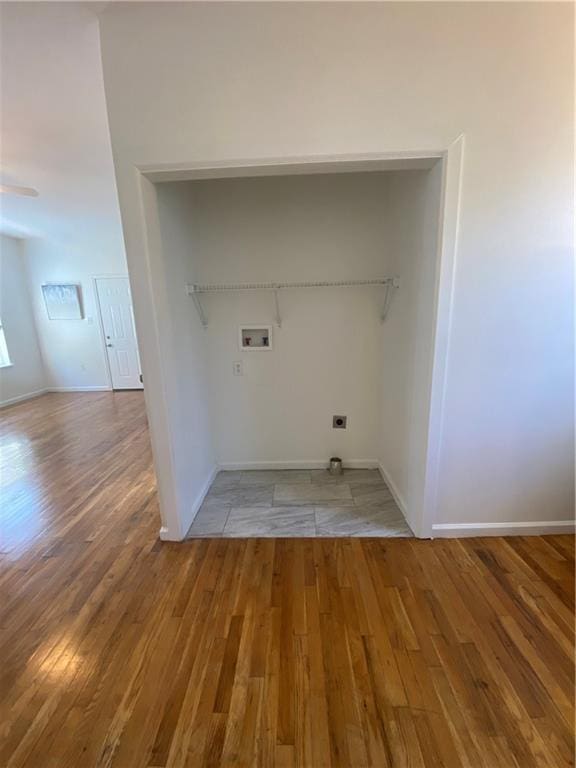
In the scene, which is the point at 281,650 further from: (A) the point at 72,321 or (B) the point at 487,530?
(A) the point at 72,321

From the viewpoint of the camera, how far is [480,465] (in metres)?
2.04

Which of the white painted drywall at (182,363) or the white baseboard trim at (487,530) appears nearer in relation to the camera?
the white painted drywall at (182,363)

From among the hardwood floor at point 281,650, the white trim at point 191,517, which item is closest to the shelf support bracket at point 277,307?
the white trim at point 191,517

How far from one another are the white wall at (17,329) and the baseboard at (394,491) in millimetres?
6289

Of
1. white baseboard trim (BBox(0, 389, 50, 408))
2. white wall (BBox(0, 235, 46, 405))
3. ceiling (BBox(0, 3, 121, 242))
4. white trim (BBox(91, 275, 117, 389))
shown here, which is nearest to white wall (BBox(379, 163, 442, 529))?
ceiling (BBox(0, 3, 121, 242))

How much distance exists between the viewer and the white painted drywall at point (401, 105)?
1546 mm

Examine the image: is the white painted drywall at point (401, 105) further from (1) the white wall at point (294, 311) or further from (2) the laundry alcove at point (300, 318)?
(1) the white wall at point (294, 311)

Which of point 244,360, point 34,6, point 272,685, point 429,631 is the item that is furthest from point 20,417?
point 429,631

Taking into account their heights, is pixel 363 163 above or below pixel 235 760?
above

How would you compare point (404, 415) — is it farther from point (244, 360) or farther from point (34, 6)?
point (34, 6)

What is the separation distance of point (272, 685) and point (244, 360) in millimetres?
2109

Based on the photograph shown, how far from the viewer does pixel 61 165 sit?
11.8 feet

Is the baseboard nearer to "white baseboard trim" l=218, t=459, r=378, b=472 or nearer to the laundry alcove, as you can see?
the laundry alcove

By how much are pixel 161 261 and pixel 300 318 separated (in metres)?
1.20
